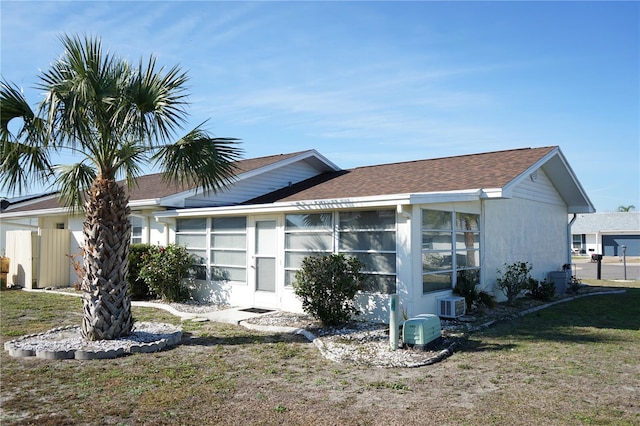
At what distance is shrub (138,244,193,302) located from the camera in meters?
13.8

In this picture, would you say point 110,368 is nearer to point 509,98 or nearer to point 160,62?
point 160,62

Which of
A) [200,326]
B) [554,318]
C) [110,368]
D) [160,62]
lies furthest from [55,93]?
[554,318]

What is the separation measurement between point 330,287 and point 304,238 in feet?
7.35

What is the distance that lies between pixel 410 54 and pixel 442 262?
4905 mm

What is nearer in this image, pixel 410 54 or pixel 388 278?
pixel 388 278

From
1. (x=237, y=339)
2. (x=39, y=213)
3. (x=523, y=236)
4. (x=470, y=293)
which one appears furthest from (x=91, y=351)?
(x=39, y=213)

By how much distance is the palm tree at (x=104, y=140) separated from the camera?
8.09m

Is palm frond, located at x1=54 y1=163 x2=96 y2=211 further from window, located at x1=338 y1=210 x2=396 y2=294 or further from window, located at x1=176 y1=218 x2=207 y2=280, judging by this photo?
window, located at x1=338 y1=210 x2=396 y2=294

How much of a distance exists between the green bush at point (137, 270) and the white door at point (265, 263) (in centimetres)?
363

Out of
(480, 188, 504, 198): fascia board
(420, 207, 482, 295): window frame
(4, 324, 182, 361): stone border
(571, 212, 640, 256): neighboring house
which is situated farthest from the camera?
(571, 212, 640, 256): neighboring house

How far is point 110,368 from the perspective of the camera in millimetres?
7195

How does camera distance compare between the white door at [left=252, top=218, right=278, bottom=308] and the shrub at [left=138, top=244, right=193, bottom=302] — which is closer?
the white door at [left=252, top=218, right=278, bottom=308]

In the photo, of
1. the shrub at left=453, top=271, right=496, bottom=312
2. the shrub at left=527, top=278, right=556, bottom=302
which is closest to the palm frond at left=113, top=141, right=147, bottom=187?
the shrub at left=453, top=271, right=496, bottom=312

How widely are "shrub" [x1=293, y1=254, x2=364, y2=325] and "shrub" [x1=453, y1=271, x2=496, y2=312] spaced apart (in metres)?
2.79
